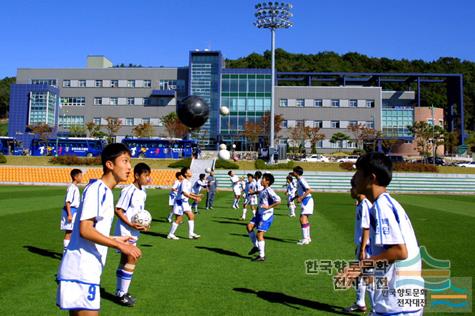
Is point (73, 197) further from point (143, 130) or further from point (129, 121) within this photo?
point (129, 121)

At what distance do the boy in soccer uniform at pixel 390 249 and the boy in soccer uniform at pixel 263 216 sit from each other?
581 centimetres


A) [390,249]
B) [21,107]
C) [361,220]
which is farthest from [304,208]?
[21,107]

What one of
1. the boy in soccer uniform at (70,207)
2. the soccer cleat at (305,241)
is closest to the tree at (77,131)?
the boy in soccer uniform at (70,207)

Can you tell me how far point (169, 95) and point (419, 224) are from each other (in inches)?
2704

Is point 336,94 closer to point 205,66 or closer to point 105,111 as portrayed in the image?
point 205,66

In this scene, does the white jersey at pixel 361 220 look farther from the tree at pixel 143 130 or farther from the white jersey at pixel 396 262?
the tree at pixel 143 130

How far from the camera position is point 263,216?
30.2 feet

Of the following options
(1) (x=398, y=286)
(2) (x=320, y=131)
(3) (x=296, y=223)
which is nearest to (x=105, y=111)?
(2) (x=320, y=131)

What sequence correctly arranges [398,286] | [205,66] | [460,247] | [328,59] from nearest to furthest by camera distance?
[398,286] < [460,247] < [205,66] < [328,59]

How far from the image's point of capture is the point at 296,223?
1571cm

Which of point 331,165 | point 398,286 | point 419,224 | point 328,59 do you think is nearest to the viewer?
point 398,286

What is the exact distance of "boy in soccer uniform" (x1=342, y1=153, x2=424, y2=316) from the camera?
10.1 ft

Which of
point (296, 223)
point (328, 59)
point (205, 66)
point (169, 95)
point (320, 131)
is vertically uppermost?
point (328, 59)

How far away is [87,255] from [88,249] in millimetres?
51
